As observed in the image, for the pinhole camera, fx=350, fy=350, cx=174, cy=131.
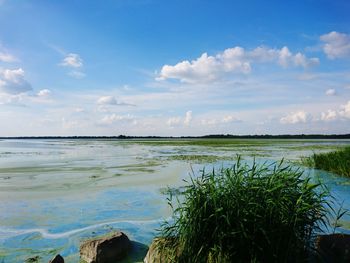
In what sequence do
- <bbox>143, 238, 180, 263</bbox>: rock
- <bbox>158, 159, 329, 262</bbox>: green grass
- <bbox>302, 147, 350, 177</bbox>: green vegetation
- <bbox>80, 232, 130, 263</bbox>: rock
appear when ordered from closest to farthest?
1. <bbox>158, 159, 329, 262</bbox>: green grass
2. <bbox>143, 238, 180, 263</bbox>: rock
3. <bbox>80, 232, 130, 263</bbox>: rock
4. <bbox>302, 147, 350, 177</bbox>: green vegetation

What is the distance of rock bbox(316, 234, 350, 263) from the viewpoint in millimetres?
4551

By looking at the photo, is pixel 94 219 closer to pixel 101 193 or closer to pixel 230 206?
pixel 101 193

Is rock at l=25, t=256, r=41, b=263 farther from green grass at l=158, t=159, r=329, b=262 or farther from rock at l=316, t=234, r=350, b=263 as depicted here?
rock at l=316, t=234, r=350, b=263

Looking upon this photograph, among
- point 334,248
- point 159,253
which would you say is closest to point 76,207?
point 159,253

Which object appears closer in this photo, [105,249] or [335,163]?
[105,249]

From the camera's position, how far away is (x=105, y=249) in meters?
5.06

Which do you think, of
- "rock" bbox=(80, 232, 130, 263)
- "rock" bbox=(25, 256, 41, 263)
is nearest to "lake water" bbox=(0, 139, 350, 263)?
"rock" bbox=(25, 256, 41, 263)

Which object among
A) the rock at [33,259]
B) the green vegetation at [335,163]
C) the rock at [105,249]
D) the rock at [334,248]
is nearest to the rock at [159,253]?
the rock at [105,249]

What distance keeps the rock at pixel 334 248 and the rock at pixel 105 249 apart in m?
2.78

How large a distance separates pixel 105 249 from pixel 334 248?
315 cm

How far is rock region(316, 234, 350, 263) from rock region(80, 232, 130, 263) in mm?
2781

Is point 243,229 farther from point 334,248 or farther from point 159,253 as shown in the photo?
point 334,248

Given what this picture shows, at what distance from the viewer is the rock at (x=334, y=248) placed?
4551 mm

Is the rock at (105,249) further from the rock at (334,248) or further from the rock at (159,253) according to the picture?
the rock at (334,248)
